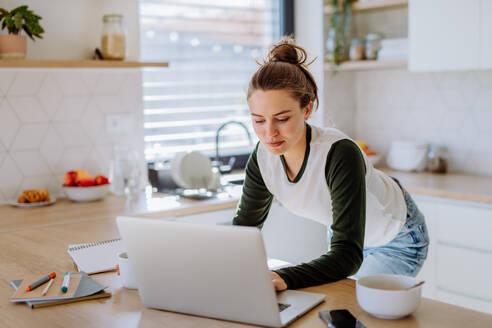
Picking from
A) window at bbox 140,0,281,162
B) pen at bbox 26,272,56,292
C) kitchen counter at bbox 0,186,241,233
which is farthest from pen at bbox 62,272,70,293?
window at bbox 140,0,281,162

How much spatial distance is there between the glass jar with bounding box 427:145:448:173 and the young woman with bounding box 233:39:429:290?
1.61 m

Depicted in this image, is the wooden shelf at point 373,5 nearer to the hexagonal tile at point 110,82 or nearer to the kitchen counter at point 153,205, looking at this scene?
the kitchen counter at point 153,205

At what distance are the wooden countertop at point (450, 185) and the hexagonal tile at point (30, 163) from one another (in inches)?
71.7

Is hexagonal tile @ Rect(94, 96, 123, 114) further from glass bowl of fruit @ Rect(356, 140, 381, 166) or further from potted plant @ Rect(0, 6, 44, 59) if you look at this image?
glass bowl of fruit @ Rect(356, 140, 381, 166)

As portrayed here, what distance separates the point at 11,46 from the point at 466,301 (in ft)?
7.99

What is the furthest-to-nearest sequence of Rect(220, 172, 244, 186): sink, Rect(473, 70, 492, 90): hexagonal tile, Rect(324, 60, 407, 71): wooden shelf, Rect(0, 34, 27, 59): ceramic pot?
Rect(324, 60, 407, 71): wooden shelf, Rect(473, 70, 492, 90): hexagonal tile, Rect(220, 172, 244, 186): sink, Rect(0, 34, 27, 59): ceramic pot

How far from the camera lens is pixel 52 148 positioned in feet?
9.99

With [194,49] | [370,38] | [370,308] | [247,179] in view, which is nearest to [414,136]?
[370,38]

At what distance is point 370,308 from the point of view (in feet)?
4.37

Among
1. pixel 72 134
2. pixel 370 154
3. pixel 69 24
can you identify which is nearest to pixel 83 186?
pixel 72 134

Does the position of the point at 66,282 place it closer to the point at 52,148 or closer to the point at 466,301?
the point at 52,148

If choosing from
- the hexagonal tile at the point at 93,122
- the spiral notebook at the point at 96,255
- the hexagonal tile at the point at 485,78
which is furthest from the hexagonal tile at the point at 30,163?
the hexagonal tile at the point at 485,78

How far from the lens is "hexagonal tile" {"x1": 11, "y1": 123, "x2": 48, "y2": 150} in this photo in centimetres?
295

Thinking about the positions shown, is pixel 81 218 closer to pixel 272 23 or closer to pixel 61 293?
pixel 61 293
